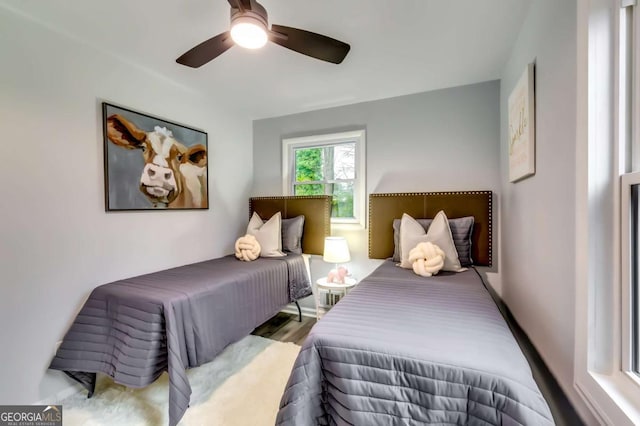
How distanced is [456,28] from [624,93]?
128cm

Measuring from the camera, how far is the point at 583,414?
97 centimetres

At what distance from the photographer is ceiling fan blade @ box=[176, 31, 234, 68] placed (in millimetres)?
1488

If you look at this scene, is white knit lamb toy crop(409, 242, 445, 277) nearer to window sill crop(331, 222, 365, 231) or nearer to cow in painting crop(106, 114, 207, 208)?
window sill crop(331, 222, 365, 231)

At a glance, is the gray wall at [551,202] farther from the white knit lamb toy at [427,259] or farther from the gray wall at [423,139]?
the gray wall at [423,139]

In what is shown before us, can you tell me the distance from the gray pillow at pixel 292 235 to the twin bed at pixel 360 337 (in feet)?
1.20

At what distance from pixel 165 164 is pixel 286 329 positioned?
206 cm

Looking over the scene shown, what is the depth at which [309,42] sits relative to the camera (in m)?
1.49

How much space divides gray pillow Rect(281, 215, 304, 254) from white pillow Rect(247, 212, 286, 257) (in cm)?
8

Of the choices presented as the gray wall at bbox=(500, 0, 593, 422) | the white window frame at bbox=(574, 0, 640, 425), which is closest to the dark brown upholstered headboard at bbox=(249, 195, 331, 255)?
the gray wall at bbox=(500, 0, 593, 422)

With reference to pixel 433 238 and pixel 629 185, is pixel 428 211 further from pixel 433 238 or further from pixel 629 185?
pixel 629 185

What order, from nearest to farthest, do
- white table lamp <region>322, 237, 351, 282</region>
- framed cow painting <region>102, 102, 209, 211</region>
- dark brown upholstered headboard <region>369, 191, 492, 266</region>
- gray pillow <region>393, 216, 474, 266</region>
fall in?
framed cow painting <region>102, 102, 209, 211</region>, gray pillow <region>393, 216, 474, 266</region>, dark brown upholstered headboard <region>369, 191, 492, 266</region>, white table lamp <region>322, 237, 351, 282</region>

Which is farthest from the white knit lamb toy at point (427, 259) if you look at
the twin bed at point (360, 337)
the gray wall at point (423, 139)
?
the gray wall at point (423, 139)

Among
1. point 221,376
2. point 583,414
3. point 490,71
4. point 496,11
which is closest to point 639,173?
point 583,414

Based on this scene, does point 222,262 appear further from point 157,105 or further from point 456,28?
point 456,28
